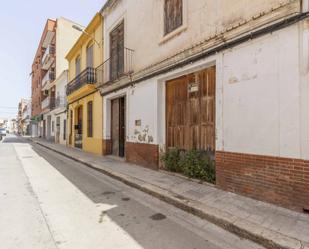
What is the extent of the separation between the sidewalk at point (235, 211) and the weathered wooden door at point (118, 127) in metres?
4.27

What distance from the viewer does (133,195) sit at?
5238 mm

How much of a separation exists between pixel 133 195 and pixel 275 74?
3.96m

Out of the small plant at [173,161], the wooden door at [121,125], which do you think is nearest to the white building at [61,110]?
the wooden door at [121,125]

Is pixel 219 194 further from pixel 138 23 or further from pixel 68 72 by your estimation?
pixel 68 72

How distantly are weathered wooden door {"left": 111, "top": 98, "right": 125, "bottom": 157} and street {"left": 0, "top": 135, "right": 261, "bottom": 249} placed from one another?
15.0 ft

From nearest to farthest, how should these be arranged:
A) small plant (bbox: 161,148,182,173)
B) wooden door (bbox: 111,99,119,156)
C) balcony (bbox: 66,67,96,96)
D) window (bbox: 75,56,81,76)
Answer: small plant (bbox: 161,148,182,173)
wooden door (bbox: 111,99,119,156)
balcony (bbox: 66,67,96,96)
window (bbox: 75,56,81,76)

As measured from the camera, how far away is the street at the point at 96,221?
121 inches

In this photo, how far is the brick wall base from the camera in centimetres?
747

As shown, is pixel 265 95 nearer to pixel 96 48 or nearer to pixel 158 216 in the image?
pixel 158 216

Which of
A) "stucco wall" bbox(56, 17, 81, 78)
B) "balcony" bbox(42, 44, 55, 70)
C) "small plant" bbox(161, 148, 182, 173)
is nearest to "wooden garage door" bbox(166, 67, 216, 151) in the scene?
"small plant" bbox(161, 148, 182, 173)

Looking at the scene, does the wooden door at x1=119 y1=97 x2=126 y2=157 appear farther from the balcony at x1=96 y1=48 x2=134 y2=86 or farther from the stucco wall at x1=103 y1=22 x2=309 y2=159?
the stucco wall at x1=103 y1=22 x2=309 y2=159

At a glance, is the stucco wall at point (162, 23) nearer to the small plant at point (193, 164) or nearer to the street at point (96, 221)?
the small plant at point (193, 164)

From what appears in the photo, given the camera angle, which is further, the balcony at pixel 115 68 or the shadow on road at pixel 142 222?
the balcony at pixel 115 68

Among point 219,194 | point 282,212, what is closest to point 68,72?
point 219,194
